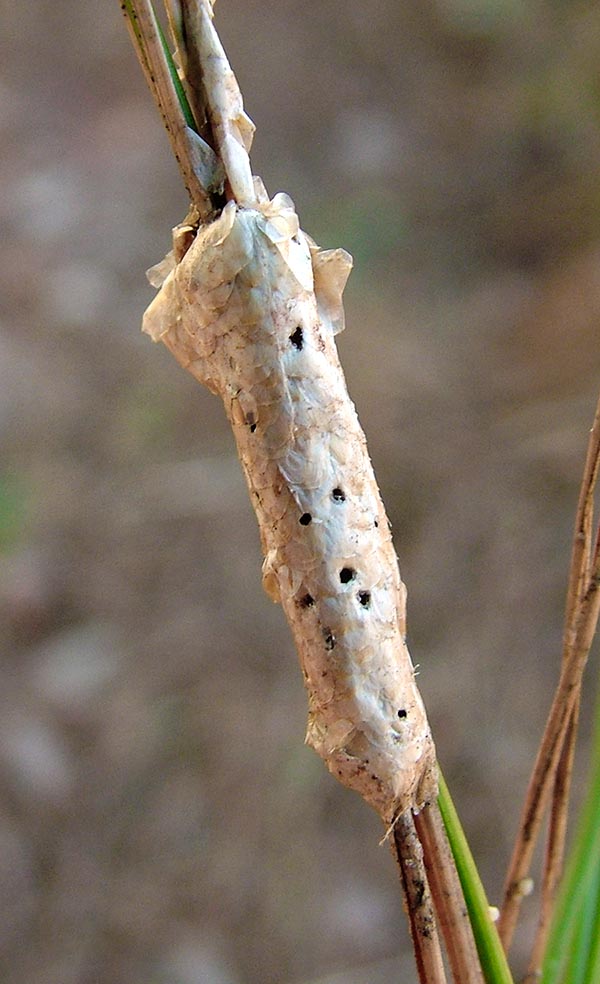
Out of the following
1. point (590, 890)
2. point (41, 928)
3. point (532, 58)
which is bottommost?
point (590, 890)

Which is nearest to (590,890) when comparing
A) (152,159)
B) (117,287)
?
(117,287)

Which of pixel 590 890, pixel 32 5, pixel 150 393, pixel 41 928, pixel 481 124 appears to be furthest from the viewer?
pixel 32 5

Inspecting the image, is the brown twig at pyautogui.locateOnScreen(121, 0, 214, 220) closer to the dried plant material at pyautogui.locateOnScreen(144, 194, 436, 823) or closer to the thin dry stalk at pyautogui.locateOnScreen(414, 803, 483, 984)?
the dried plant material at pyautogui.locateOnScreen(144, 194, 436, 823)

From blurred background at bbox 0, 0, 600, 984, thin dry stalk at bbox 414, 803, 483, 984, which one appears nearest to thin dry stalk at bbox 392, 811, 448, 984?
thin dry stalk at bbox 414, 803, 483, 984

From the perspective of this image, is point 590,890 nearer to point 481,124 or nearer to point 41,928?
point 41,928

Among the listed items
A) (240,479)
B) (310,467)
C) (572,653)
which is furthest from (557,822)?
(240,479)

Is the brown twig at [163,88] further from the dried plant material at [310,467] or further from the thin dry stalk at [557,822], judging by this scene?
the thin dry stalk at [557,822]

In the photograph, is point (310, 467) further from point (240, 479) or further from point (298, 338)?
point (240, 479)
